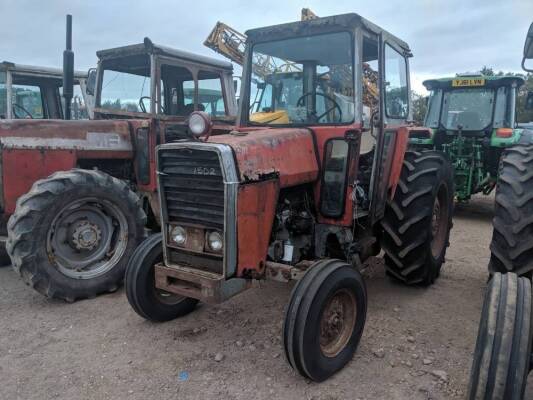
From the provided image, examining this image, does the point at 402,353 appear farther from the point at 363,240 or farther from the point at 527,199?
the point at 527,199

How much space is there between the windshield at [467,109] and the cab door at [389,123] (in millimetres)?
4478

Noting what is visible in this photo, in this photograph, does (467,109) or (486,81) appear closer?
(486,81)

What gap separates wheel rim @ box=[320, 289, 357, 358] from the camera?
10.2 feet

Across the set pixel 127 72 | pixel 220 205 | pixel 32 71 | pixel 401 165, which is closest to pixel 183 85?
pixel 127 72

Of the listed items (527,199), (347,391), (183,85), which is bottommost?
(347,391)

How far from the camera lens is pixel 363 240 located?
4082mm

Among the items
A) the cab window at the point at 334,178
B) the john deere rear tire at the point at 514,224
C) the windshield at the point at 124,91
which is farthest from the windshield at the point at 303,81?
the windshield at the point at 124,91

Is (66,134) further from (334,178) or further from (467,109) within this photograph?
(467,109)

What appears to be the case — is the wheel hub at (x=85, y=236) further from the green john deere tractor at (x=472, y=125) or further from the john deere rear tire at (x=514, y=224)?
the green john deere tractor at (x=472, y=125)

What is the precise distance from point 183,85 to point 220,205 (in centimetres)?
337

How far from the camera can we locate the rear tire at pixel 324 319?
2830 millimetres

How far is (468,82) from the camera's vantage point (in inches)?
342

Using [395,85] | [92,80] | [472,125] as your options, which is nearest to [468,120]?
[472,125]

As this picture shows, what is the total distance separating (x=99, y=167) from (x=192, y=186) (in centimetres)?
268
